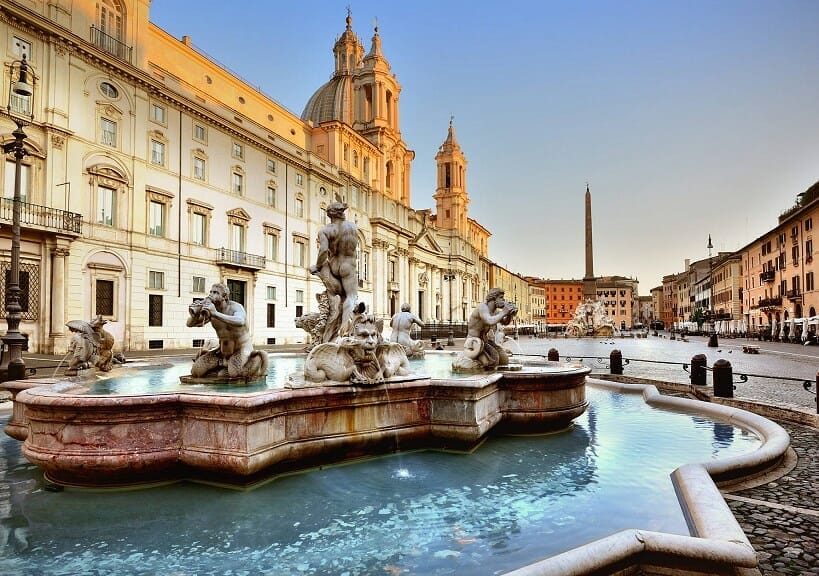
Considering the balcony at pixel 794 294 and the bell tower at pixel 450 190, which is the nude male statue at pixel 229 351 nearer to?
the balcony at pixel 794 294

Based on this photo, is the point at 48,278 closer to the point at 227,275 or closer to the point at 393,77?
the point at 227,275

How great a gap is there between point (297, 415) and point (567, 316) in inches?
5815

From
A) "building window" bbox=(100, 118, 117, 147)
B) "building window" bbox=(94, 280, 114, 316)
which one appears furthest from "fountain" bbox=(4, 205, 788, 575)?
"building window" bbox=(100, 118, 117, 147)

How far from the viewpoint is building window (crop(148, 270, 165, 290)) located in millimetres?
25203

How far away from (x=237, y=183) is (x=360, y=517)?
31280 mm

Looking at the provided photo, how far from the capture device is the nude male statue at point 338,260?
23.6ft

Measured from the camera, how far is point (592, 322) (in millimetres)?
51406

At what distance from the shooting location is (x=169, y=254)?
26.4 m

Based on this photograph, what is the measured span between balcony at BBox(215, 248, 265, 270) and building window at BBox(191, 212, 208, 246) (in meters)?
1.14

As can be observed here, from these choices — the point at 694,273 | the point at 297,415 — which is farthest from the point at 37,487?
the point at 694,273

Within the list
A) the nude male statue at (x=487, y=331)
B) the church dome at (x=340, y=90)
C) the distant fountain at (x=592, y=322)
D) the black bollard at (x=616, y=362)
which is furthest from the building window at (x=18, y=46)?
the distant fountain at (x=592, y=322)

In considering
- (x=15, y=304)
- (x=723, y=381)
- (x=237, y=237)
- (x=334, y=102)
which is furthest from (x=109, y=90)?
(x=334, y=102)

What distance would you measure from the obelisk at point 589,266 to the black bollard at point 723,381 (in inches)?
1801

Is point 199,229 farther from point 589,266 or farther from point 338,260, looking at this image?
point 589,266
